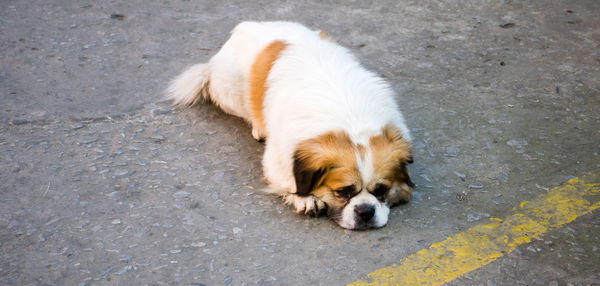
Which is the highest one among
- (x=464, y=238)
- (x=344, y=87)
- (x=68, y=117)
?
(x=344, y=87)

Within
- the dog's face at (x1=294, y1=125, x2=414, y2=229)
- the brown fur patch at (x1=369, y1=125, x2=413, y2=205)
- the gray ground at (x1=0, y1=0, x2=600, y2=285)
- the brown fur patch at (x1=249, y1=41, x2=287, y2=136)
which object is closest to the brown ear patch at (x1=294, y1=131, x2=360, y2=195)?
the dog's face at (x1=294, y1=125, x2=414, y2=229)

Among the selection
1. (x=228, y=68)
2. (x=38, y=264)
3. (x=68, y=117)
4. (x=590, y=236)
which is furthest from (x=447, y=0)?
(x=38, y=264)

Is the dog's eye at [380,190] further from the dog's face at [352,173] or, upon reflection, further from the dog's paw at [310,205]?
the dog's paw at [310,205]

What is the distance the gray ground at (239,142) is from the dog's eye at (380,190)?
0.19 m

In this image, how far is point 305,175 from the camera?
3121 mm

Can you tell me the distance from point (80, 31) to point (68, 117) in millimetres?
1700

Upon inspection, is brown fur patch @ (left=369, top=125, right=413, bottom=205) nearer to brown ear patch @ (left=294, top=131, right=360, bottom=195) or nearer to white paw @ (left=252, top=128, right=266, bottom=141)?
brown ear patch @ (left=294, top=131, right=360, bottom=195)

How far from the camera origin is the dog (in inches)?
121

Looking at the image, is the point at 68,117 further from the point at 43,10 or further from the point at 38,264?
the point at 43,10

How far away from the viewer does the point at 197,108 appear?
4.49 meters

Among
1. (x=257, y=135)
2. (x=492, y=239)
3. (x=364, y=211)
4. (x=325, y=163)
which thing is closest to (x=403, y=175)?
(x=364, y=211)

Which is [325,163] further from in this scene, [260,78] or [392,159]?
[260,78]

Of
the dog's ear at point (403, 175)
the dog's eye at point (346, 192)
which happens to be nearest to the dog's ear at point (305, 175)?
the dog's eye at point (346, 192)

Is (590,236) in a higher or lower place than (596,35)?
lower
